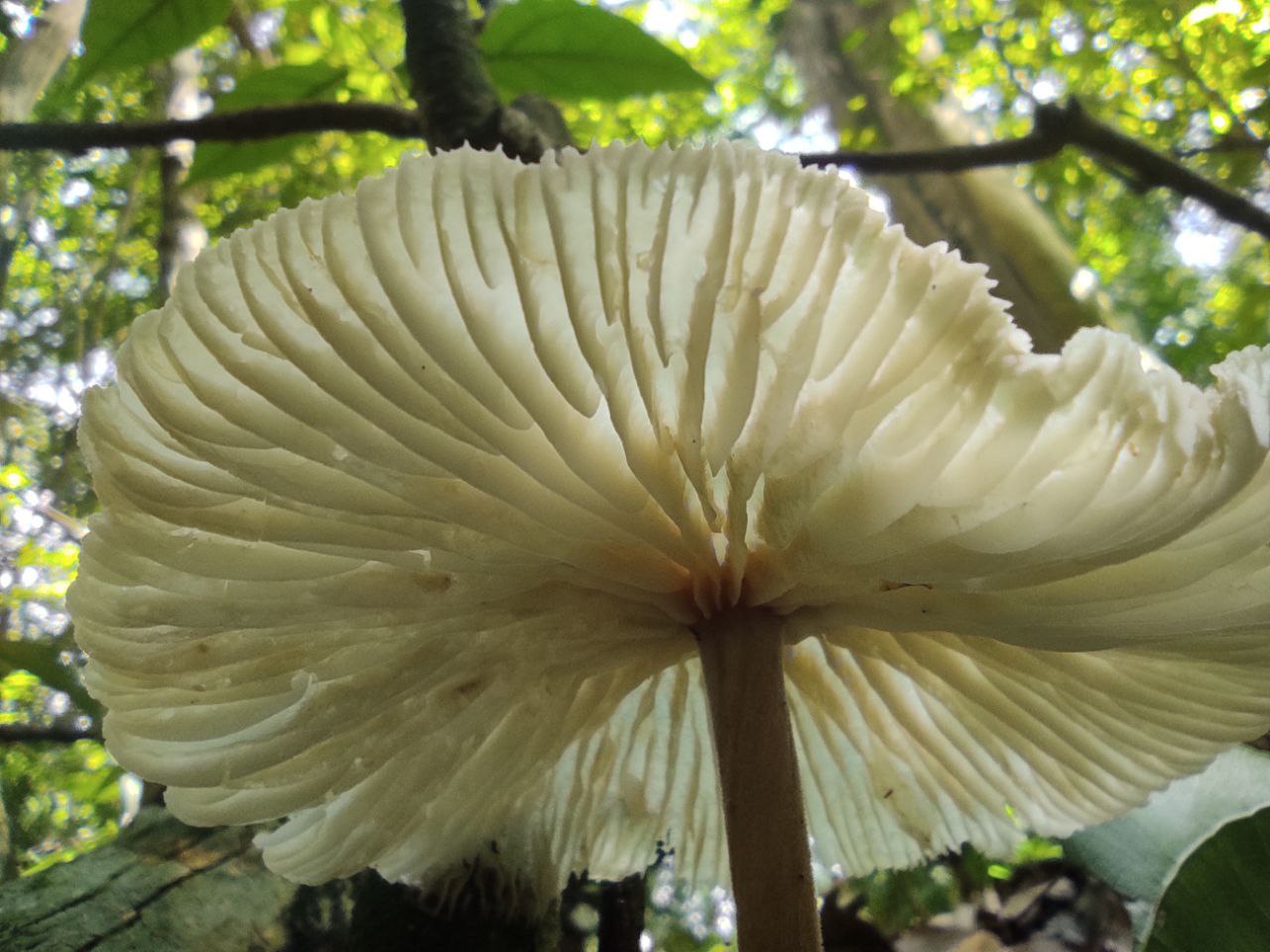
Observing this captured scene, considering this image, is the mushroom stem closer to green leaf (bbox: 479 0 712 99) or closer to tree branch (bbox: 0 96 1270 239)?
tree branch (bbox: 0 96 1270 239)

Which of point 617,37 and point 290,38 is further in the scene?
point 290,38

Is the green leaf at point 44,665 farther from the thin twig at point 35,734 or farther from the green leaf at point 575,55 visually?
the green leaf at point 575,55

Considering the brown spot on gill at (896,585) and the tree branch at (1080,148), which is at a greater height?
the tree branch at (1080,148)

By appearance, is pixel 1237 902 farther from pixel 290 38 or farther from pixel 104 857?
pixel 290 38

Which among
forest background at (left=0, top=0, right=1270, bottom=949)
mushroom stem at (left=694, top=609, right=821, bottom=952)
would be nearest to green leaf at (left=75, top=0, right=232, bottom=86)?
forest background at (left=0, top=0, right=1270, bottom=949)

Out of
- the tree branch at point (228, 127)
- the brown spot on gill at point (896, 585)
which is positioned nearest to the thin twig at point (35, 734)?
the tree branch at point (228, 127)

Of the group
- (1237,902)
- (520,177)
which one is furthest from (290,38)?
(1237,902)

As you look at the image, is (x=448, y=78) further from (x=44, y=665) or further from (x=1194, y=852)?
(x=1194, y=852)
